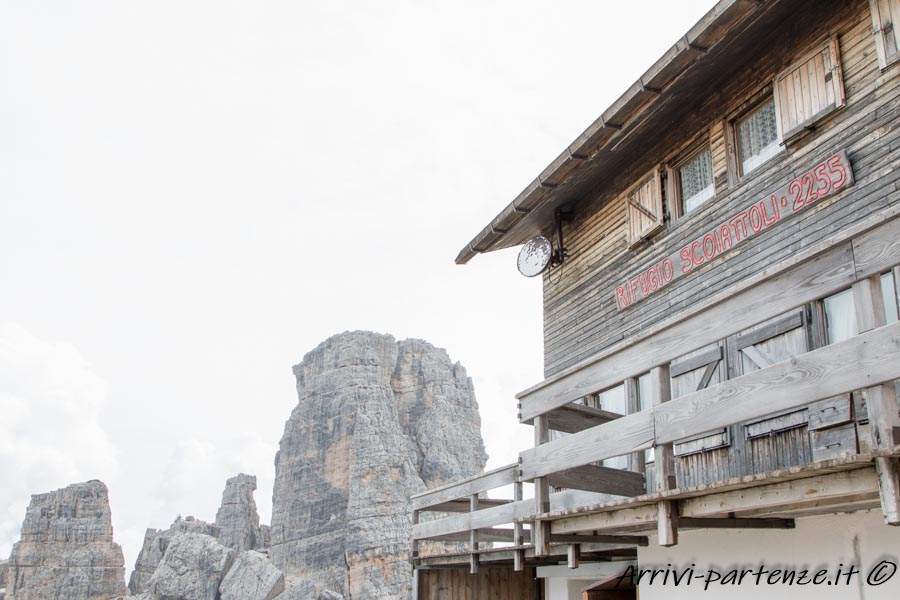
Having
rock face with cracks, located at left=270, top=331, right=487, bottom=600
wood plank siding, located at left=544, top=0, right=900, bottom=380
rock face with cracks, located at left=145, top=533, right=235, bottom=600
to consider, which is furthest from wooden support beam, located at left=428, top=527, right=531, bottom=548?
rock face with cracks, located at left=145, top=533, right=235, bottom=600

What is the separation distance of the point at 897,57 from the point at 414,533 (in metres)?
9.02

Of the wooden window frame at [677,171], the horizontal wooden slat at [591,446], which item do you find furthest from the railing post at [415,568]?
the wooden window frame at [677,171]

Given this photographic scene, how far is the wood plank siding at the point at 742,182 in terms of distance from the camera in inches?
290

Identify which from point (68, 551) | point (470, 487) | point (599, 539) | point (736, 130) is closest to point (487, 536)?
point (470, 487)

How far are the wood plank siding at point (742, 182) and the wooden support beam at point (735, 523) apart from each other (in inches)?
37.6

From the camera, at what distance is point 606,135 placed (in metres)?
9.69

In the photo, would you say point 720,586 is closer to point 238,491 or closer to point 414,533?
point 414,533

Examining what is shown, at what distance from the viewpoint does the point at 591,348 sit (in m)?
11.2

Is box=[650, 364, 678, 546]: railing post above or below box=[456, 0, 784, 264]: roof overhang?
below

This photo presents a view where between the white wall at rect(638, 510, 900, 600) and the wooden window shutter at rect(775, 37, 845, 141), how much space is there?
3.85m

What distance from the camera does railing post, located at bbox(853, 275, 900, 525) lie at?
4430mm

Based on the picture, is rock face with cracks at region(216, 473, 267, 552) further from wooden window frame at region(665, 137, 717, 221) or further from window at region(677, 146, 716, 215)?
window at region(677, 146, 716, 215)

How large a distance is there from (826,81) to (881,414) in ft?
14.7

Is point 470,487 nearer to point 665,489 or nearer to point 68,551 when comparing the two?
point 665,489
